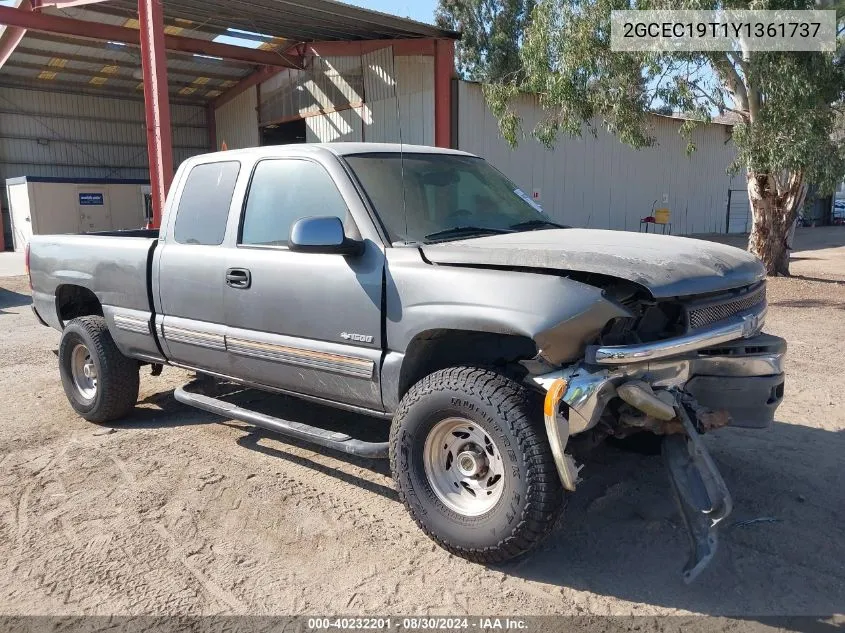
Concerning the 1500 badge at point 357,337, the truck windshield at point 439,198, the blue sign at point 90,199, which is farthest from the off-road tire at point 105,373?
the blue sign at point 90,199

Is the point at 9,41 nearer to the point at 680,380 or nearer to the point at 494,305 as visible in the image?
the point at 494,305

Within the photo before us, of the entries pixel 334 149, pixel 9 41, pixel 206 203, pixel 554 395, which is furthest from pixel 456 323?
pixel 9 41

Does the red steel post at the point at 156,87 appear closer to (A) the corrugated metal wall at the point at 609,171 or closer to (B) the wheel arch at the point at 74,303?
(A) the corrugated metal wall at the point at 609,171

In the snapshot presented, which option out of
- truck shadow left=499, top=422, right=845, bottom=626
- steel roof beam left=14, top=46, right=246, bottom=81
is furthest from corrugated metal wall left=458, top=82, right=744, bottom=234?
truck shadow left=499, top=422, right=845, bottom=626

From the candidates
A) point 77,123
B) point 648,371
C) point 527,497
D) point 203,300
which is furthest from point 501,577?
point 77,123

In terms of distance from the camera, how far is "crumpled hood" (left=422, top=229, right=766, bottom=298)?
3101 mm

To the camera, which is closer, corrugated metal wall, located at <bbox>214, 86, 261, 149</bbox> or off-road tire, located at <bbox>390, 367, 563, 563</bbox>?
off-road tire, located at <bbox>390, 367, 563, 563</bbox>

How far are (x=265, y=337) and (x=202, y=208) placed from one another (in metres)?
1.19

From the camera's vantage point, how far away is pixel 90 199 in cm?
2705

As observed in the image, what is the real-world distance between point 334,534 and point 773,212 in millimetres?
12074

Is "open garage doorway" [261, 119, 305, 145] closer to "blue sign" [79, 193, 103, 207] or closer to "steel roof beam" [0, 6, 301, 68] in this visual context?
"steel roof beam" [0, 6, 301, 68]

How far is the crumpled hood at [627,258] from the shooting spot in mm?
3101

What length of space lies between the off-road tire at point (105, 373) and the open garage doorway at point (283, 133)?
2331cm

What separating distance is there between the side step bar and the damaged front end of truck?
0.97 m
